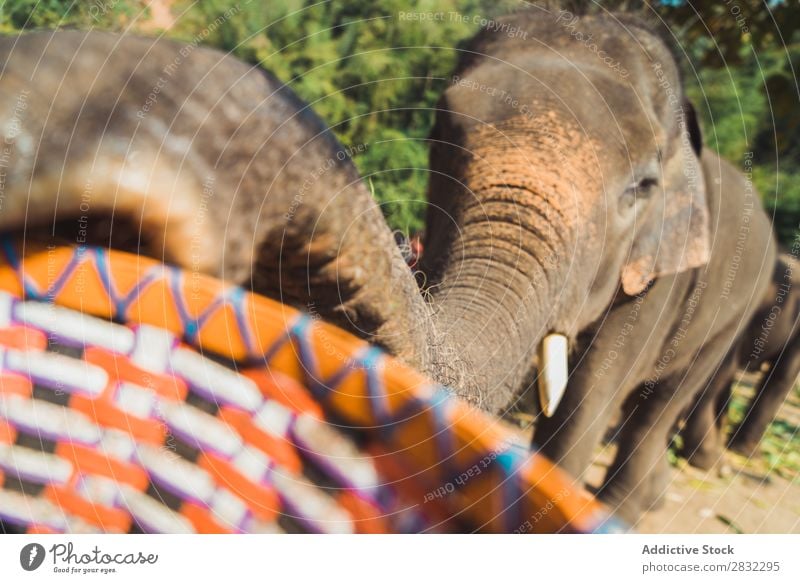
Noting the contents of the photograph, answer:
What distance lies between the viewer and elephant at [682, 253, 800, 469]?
9.31 feet

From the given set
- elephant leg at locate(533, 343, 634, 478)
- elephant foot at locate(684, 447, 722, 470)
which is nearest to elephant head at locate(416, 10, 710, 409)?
elephant leg at locate(533, 343, 634, 478)

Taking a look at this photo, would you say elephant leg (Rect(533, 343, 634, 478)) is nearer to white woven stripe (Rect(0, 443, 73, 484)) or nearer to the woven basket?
the woven basket

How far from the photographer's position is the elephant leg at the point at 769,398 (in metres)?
3.16

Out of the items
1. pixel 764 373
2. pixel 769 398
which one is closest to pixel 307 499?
pixel 769 398

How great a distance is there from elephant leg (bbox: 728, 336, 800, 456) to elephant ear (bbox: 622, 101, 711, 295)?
165cm

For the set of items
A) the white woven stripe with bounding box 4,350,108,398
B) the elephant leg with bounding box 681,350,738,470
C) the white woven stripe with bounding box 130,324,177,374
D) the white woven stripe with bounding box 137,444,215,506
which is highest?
the white woven stripe with bounding box 130,324,177,374

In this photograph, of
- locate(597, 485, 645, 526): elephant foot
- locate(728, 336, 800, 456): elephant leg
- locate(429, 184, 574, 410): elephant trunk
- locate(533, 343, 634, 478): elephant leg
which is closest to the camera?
locate(429, 184, 574, 410): elephant trunk

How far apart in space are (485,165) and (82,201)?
893mm

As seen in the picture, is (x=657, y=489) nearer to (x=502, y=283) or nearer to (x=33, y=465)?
(x=502, y=283)

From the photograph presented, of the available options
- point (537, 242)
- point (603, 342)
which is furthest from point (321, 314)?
point (603, 342)

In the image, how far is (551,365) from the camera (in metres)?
1.40

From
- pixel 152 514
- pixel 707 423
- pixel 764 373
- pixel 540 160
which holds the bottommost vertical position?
pixel 707 423

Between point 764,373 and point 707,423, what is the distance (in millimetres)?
679
